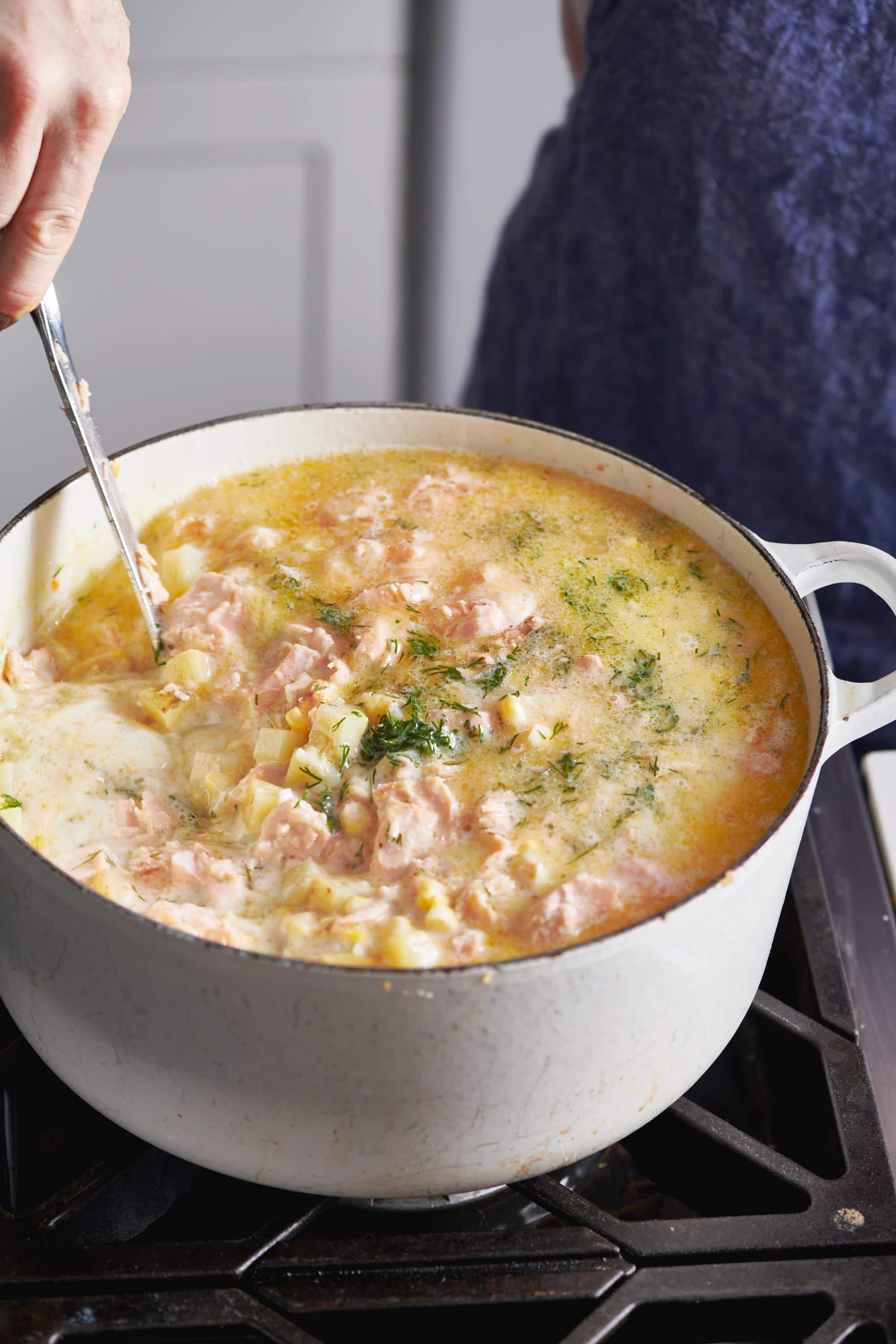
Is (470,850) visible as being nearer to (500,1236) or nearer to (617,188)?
(500,1236)

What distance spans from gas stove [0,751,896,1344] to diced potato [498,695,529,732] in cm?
33

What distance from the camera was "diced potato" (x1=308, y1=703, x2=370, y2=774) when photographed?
990mm

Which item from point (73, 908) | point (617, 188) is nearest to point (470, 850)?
point (73, 908)

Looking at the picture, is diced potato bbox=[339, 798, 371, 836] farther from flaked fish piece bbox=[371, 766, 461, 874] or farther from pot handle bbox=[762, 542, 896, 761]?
pot handle bbox=[762, 542, 896, 761]

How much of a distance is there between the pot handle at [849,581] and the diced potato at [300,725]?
1.34 ft

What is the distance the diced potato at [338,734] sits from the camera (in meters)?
0.99

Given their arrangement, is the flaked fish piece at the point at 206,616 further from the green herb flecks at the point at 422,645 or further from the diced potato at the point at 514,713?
the diced potato at the point at 514,713

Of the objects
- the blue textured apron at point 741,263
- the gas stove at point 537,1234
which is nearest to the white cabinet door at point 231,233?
the blue textured apron at point 741,263

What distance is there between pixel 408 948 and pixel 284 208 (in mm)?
2743

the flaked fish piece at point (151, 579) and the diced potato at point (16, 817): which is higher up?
the flaked fish piece at point (151, 579)

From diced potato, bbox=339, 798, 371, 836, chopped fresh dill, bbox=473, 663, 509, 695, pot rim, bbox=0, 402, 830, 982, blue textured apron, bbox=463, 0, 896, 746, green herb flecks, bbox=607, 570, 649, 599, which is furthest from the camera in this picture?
blue textured apron, bbox=463, 0, 896, 746

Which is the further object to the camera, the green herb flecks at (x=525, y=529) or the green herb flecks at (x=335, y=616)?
the green herb flecks at (x=525, y=529)

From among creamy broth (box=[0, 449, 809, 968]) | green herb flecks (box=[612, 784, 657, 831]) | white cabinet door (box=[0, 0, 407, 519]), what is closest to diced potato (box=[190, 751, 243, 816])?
creamy broth (box=[0, 449, 809, 968])

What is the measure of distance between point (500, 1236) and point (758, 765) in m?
0.41
